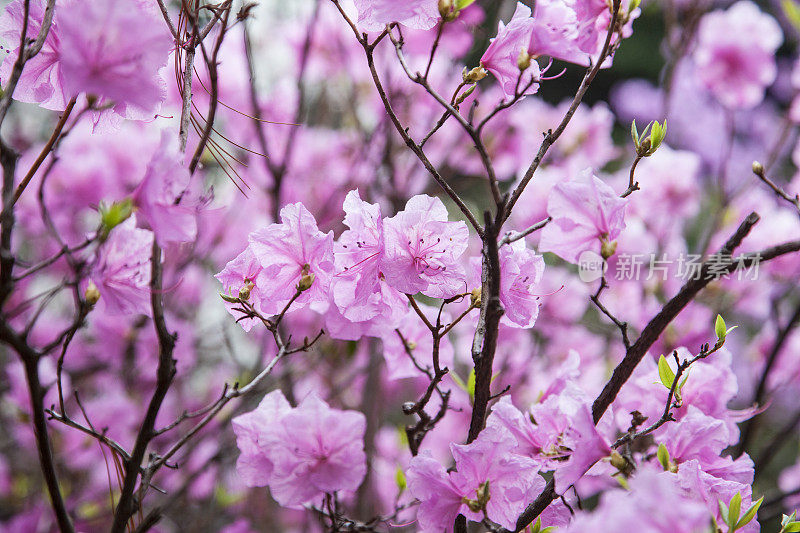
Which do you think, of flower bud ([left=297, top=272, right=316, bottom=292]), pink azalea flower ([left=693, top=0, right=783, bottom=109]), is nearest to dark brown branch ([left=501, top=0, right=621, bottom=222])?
flower bud ([left=297, top=272, right=316, bottom=292])

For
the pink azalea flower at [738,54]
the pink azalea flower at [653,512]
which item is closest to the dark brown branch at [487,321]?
the pink azalea flower at [653,512]

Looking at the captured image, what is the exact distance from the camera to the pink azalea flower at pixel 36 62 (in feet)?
2.73

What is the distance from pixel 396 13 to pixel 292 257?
32cm

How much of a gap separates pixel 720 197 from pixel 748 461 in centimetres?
128

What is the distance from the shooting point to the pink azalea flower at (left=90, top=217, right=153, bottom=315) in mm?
823

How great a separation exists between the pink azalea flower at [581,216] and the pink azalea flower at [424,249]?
0.14 meters

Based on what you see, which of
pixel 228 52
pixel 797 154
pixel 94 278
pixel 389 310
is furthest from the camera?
pixel 228 52

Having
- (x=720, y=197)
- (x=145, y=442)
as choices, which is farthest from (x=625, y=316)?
(x=145, y=442)

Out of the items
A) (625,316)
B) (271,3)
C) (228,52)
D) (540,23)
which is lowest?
(540,23)

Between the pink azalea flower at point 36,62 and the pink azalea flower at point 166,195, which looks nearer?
the pink azalea flower at point 166,195

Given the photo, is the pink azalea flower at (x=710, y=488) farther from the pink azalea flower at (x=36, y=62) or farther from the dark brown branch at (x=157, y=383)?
the pink azalea flower at (x=36, y=62)

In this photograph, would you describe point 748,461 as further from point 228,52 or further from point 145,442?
point 228,52

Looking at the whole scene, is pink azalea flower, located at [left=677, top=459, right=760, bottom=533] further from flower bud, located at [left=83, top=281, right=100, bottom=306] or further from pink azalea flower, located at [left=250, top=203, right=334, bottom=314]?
flower bud, located at [left=83, top=281, right=100, bottom=306]

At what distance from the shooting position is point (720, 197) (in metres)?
1.99
